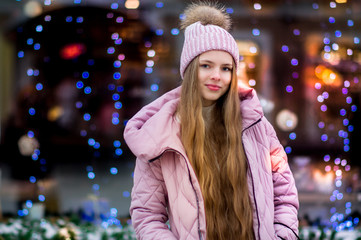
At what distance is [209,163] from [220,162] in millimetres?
64

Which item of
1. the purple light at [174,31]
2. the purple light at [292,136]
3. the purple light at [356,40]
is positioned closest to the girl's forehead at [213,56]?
the purple light at [174,31]

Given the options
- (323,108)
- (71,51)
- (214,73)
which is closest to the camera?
(214,73)

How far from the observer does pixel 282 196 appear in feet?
6.91

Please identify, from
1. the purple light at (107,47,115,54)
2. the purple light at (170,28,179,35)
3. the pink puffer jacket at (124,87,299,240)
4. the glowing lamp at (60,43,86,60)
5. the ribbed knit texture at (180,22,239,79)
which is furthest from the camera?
the glowing lamp at (60,43,86,60)

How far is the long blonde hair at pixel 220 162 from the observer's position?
2002 mm

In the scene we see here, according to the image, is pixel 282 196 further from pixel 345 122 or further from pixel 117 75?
pixel 117 75

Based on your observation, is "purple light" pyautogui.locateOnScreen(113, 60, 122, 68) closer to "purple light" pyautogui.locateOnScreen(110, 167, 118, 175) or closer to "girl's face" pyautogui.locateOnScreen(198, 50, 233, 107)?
"purple light" pyautogui.locateOnScreen(110, 167, 118, 175)

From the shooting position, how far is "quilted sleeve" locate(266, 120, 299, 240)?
204 centimetres

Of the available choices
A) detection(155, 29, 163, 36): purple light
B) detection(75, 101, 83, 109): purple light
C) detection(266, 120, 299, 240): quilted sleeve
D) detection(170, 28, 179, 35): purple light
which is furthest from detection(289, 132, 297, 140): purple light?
detection(266, 120, 299, 240): quilted sleeve

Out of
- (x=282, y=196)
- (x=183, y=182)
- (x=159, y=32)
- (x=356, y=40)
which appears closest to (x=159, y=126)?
(x=183, y=182)

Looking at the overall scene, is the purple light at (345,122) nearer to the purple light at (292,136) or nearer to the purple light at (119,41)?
the purple light at (292,136)

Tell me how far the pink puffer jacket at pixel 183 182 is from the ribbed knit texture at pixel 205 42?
22cm

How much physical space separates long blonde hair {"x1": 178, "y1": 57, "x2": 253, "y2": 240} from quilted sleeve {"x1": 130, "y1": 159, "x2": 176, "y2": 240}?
0.18 metres

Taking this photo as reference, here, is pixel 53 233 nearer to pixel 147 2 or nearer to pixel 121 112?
pixel 121 112
